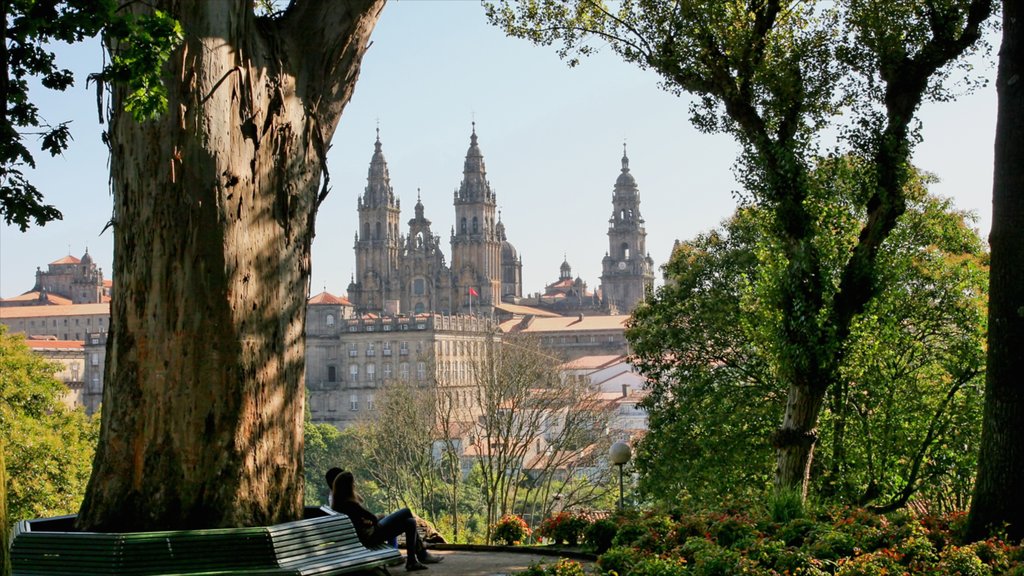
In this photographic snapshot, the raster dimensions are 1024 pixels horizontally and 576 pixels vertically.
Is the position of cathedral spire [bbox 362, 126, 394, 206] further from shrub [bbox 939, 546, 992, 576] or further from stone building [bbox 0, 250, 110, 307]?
shrub [bbox 939, 546, 992, 576]

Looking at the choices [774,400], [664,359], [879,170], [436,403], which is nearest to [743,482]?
[774,400]

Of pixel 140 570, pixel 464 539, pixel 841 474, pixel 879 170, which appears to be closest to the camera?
pixel 140 570

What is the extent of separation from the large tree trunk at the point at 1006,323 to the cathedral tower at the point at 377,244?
96017mm

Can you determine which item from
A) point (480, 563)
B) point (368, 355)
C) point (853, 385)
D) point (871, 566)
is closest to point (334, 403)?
point (368, 355)

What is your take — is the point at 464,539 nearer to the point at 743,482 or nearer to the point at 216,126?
the point at 743,482

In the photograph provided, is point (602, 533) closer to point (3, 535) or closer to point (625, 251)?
point (3, 535)

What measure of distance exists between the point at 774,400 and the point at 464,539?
12.5 metres

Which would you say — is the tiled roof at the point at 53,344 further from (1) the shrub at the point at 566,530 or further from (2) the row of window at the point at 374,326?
(1) the shrub at the point at 566,530

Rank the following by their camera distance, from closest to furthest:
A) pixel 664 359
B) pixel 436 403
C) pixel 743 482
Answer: pixel 743 482, pixel 664 359, pixel 436 403

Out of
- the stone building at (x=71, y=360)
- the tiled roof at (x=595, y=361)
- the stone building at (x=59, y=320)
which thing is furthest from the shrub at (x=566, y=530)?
the stone building at (x=59, y=320)

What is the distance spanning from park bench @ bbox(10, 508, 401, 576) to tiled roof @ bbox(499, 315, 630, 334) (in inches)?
3421

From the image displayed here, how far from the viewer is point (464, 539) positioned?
92.1 feet

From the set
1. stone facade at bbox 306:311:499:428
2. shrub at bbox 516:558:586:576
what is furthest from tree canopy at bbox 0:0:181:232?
stone facade at bbox 306:311:499:428

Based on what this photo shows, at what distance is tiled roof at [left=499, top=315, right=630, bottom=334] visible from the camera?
94188 mm
